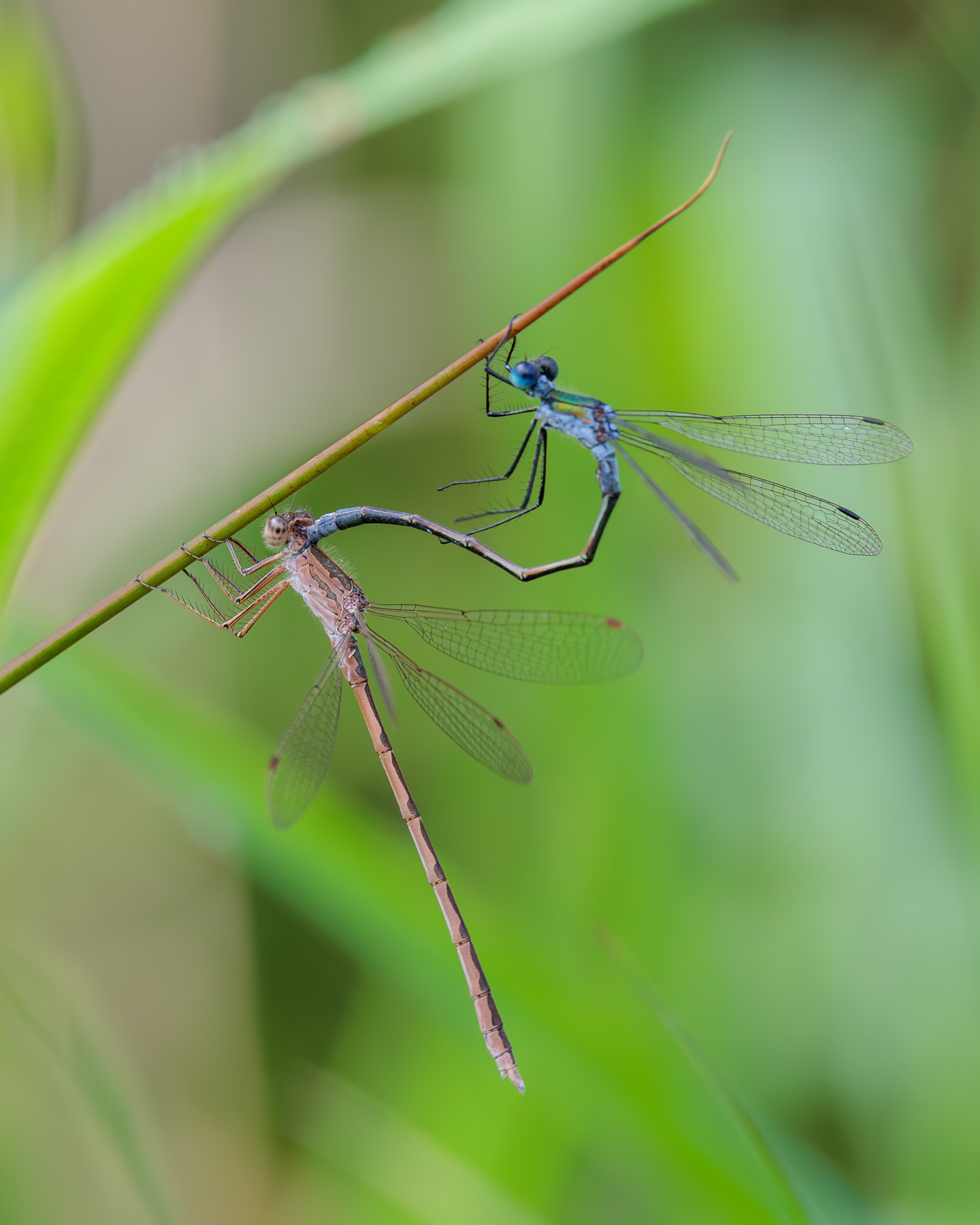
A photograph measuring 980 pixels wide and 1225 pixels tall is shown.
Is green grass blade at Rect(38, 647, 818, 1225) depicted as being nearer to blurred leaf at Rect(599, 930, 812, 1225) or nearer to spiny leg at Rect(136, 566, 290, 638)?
spiny leg at Rect(136, 566, 290, 638)

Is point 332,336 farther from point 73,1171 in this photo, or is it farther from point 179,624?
point 73,1171

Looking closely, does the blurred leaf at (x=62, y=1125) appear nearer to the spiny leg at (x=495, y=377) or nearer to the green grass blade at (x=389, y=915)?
the green grass blade at (x=389, y=915)

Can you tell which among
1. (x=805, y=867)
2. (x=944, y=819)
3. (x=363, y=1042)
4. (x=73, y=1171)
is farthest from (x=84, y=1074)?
(x=944, y=819)

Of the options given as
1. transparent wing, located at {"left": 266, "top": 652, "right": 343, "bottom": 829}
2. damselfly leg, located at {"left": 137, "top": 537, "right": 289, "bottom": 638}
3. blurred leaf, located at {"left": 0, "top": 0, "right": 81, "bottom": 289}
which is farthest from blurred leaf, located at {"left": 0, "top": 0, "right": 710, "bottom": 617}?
transparent wing, located at {"left": 266, "top": 652, "right": 343, "bottom": 829}

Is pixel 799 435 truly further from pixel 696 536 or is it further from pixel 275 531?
pixel 275 531

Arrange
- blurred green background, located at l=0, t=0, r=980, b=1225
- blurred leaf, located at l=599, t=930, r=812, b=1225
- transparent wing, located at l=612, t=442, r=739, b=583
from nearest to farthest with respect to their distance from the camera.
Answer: blurred leaf, located at l=599, t=930, r=812, b=1225 < transparent wing, located at l=612, t=442, r=739, b=583 < blurred green background, located at l=0, t=0, r=980, b=1225

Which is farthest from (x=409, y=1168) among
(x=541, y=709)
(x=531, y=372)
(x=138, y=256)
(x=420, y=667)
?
(x=138, y=256)
